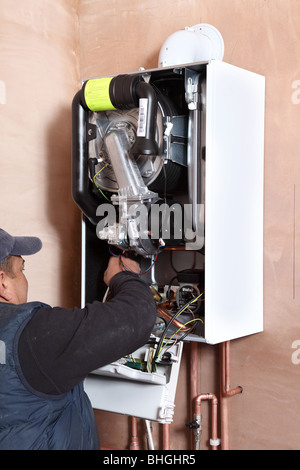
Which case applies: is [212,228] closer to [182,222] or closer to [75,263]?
[182,222]

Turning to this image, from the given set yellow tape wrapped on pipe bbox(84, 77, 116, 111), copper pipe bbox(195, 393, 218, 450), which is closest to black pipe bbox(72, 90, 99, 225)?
yellow tape wrapped on pipe bbox(84, 77, 116, 111)

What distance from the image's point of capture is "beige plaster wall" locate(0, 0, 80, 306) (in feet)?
6.96

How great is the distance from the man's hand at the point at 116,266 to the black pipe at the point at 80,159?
0.73 feet

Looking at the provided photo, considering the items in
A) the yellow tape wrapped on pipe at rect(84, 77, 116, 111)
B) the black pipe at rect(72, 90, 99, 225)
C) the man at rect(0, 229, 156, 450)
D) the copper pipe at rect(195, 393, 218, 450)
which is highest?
the yellow tape wrapped on pipe at rect(84, 77, 116, 111)

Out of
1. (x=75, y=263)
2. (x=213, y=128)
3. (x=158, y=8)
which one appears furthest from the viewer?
(x=75, y=263)

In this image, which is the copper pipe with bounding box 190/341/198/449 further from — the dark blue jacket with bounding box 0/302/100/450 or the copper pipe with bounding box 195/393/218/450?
the dark blue jacket with bounding box 0/302/100/450

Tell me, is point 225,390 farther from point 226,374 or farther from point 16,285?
point 16,285

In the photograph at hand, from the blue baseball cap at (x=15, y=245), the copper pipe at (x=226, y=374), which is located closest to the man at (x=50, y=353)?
the blue baseball cap at (x=15, y=245)

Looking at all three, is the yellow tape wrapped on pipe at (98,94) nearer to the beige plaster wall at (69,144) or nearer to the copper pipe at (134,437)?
the beige plaster wall at (69,144)

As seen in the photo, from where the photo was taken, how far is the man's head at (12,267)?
1.48m

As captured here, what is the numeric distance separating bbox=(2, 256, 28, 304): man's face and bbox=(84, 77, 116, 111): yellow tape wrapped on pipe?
61cm

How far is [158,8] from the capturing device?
7.39 feet
